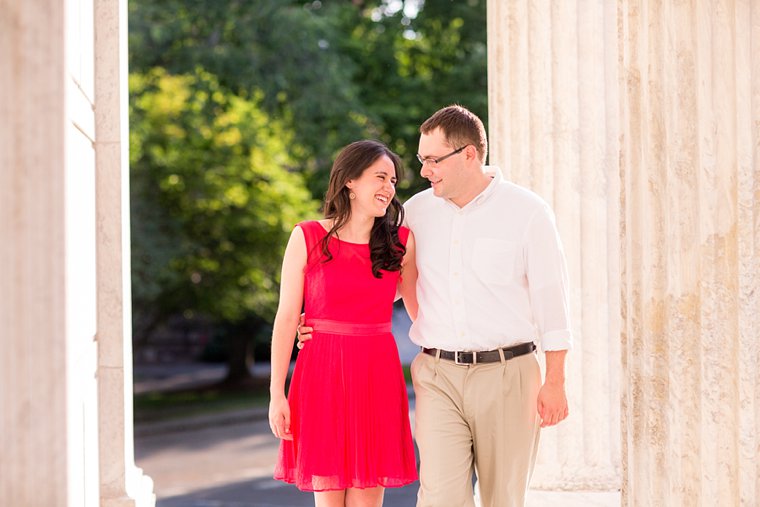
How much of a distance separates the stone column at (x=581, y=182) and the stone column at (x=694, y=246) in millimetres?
1821

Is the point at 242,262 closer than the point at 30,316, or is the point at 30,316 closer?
the point at 30,316

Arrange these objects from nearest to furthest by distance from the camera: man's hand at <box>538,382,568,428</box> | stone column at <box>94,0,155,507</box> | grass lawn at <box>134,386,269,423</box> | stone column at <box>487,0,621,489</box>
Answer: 1. man's hand at <box>538,382,568,428</box>
2. stone column at <box>94,0,155,507</box>
3. stone column at <box>487,0,621,489</box>
4. grass lawn at <box>134,386,269,423</box>

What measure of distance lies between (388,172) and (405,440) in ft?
3.56

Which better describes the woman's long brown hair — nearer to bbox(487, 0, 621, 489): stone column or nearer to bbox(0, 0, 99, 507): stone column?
bbox(487, 0, 621, 489): stone column

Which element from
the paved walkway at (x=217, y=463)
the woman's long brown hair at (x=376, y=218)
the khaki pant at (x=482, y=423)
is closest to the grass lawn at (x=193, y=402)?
the paved walkway at (x=217, y=463)

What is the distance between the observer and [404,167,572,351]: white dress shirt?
422 centimetres

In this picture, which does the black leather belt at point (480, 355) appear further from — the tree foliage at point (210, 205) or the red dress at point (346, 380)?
the tree foliage at point (210, 205)

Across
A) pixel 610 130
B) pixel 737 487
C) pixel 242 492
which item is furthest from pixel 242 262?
pixel 737 487

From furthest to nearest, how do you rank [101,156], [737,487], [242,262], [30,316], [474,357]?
[242,262] < [101,156] < [474,357] < [737,487] < [30,316]

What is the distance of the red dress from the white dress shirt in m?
0.23

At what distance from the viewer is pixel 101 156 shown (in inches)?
199

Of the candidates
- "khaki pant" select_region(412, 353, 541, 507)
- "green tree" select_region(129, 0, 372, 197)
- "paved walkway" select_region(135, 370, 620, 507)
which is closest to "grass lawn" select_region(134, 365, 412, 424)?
"paved walkway" select_region(135, 370, 620, 507)

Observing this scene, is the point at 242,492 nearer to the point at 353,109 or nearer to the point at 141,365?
the point at 353,109

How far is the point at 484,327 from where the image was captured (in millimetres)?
4254
